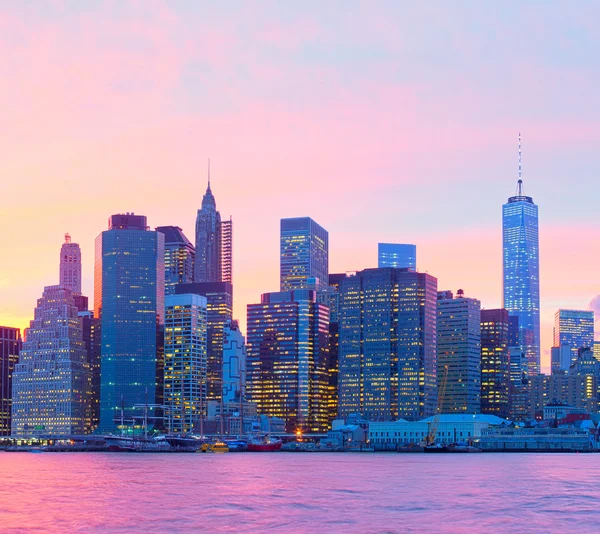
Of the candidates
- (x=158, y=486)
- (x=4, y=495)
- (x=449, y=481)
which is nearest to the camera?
(x=4, y=495)

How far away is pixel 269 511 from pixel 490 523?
811 inches

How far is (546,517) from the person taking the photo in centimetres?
9606

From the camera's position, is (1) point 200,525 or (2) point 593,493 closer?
(1) point 200,525

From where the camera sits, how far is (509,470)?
176 meters

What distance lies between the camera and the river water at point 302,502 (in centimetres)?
8944

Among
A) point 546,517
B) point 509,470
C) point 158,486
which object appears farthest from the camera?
point 509,470

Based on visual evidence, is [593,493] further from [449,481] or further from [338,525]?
[338,525]

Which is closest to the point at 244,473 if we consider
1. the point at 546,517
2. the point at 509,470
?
the point at 509,470

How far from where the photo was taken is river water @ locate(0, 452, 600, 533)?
89.4m

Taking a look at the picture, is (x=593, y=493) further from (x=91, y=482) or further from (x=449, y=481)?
(x=91, y=482)

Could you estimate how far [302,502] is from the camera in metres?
107

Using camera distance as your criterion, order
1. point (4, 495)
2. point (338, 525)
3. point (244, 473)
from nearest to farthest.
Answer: point (338, 525)
point (4, 495)
point (244, 473)

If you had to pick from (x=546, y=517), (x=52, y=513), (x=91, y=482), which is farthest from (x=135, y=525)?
(x=91, y=482)

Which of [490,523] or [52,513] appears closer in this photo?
[490,523]
